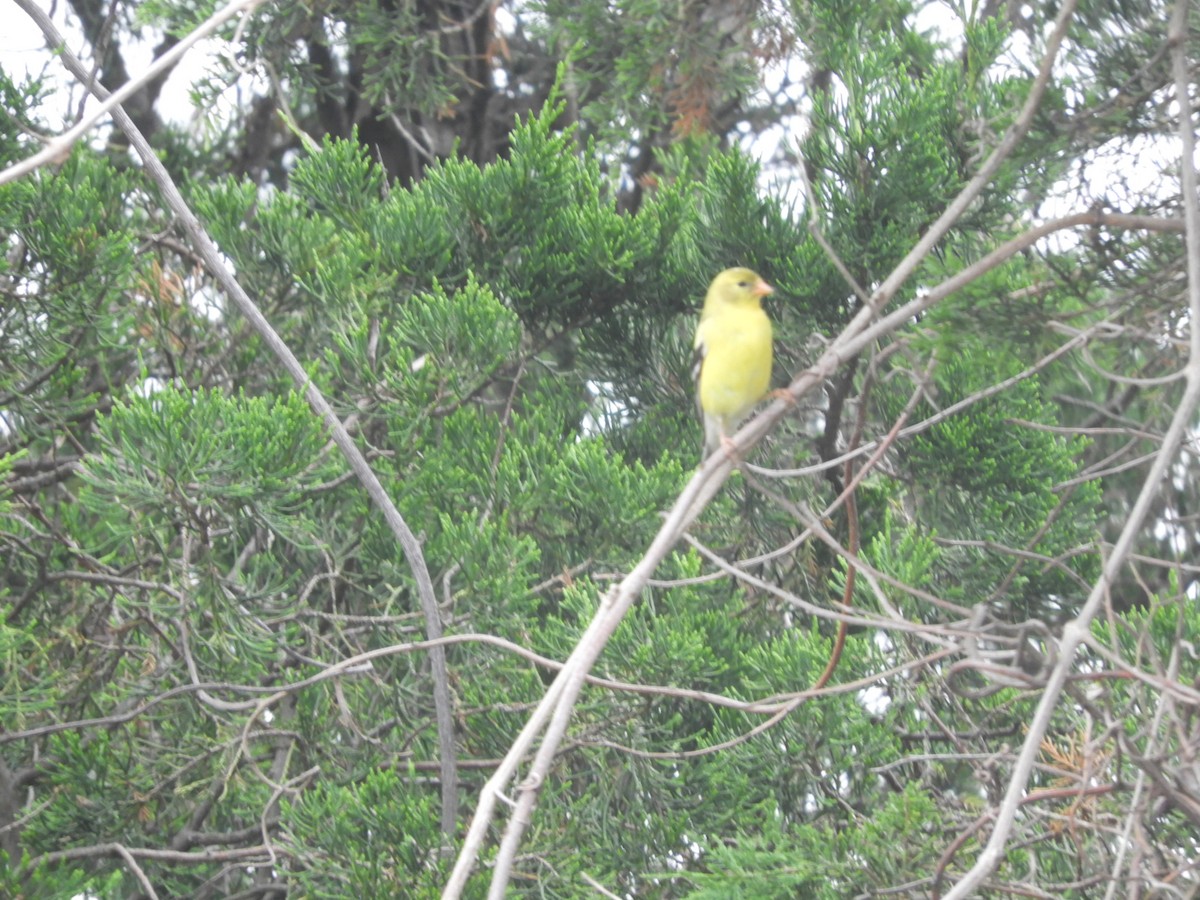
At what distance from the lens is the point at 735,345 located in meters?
3.96

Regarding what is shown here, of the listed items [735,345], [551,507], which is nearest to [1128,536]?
[735,345]

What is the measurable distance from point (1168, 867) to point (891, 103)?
2.49 m

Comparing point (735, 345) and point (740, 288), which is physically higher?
point (740, 288)

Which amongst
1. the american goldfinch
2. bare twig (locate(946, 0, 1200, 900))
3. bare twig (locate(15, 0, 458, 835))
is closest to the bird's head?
the american goldfinch

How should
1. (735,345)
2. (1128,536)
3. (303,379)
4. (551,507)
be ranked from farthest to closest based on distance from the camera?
(551,507)
(735,345)
(303,379)
(1128,536)

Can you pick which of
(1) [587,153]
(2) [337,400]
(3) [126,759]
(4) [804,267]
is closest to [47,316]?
(2) [337,400]

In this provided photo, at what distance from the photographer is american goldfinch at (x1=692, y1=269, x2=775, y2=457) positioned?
13.0 ft

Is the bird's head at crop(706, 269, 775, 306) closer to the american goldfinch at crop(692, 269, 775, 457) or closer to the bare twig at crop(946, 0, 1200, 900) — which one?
the american goldfinch at crop(692, 269, 775, 457)

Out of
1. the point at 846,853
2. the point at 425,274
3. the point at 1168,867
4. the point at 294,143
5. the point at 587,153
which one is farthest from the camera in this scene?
the point at 294,143

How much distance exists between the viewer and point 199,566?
3879mm

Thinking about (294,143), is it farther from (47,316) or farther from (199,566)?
(199,566)

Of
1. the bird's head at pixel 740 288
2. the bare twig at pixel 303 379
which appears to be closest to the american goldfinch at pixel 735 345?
the bird's head at pixel 740 288

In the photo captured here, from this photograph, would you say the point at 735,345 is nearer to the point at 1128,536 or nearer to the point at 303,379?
the point at 303,379

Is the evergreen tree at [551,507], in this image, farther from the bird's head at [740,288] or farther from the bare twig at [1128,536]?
the bare twig at [1128,536]
